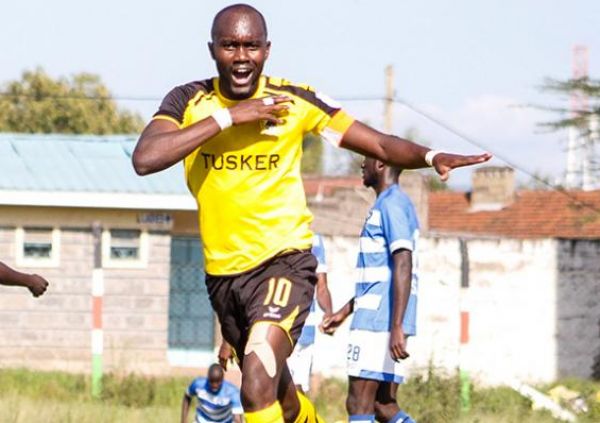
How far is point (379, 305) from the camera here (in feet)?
37.9

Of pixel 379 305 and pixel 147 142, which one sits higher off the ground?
pixel 147 142

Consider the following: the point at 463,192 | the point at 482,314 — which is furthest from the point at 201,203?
the point at 463,192

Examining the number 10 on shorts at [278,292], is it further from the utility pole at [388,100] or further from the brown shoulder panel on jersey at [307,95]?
the utility pole at [388,100]

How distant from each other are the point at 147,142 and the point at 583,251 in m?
17.4

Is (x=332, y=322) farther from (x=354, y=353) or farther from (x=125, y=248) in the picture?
(x=125, y=248)

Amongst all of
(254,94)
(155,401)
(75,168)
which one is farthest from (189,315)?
(254,94)

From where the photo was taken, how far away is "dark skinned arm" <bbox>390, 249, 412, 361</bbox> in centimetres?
1121

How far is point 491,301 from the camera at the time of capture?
24.5 m

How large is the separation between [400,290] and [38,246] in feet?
49.8

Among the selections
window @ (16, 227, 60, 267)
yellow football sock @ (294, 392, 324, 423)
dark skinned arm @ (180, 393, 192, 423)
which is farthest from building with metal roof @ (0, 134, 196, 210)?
yellow football sock @ (294, 392, 324, 423)

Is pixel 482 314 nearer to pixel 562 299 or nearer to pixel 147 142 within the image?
pixel 562 299

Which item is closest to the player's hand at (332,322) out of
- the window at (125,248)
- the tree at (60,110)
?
the window at (125,248)

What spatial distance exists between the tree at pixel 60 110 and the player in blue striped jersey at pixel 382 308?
47.8 m

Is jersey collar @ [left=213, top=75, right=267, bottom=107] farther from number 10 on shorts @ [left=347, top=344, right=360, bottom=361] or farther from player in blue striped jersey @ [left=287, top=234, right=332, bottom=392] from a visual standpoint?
player in blue striped jersey @ [left=287, top=234, right=332, bottom=392]
